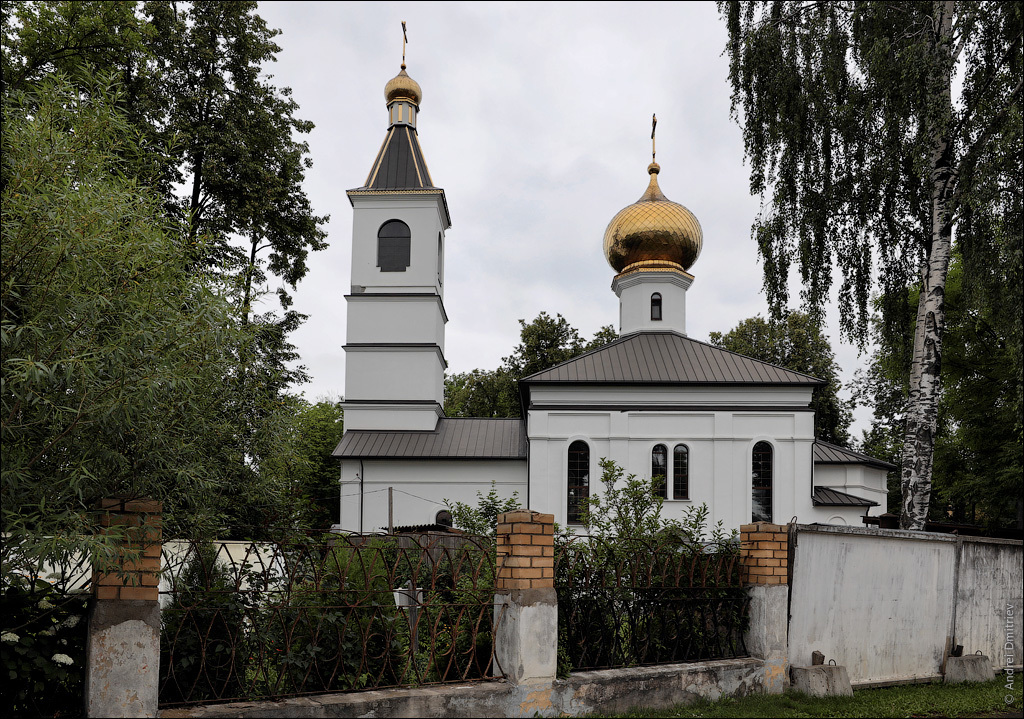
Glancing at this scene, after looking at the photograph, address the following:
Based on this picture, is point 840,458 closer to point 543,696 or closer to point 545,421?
point 545,421

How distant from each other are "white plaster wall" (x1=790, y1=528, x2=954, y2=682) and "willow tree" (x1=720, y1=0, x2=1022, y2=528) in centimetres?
257

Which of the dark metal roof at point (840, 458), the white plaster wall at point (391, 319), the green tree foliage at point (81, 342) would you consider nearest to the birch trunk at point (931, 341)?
the green tree foliage at point (81, 342)

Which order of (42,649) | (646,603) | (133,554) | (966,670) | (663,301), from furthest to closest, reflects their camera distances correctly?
(663,301), (966,670), (646,603), (42,649), (133,554)

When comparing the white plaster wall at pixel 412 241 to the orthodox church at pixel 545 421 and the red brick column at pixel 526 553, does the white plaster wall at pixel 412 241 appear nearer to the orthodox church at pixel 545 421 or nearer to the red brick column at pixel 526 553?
the orthodox church at pixel 545 421

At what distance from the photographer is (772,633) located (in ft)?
20.5

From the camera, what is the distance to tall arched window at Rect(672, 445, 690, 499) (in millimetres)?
18875

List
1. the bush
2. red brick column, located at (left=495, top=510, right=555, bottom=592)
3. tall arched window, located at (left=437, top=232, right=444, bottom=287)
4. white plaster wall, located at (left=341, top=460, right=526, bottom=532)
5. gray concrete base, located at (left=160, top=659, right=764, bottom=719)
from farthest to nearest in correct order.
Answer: tall arched window, located at (left=437, top=232, right=444, bottom=287) → white plaster wall, located at (left=341, top=460, right=526, bottom=532) → red brick column, located at (left=495, top=510, right=555, bottom=592) → gray concrete base, located at (left=160, top=659, right=764, bottom=719) → the bush

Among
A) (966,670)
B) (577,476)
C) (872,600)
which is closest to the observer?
(872,600)

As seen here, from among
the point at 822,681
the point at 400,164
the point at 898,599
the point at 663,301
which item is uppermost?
the point at 400,164

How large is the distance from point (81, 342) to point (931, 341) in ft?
32.1

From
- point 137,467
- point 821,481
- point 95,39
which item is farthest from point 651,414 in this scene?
point 137,467

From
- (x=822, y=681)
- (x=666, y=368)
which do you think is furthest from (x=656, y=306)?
(x=822, y=681)

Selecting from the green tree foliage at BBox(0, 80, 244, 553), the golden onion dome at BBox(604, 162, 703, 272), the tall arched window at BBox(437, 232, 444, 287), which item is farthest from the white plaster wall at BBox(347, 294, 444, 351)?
A: the green tree foliage at BBox(0, 80, 244, 553)

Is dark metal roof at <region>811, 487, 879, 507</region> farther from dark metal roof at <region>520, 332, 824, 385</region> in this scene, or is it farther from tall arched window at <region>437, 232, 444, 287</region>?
tall arched window at <region>437, 232, 444, 287</region>
